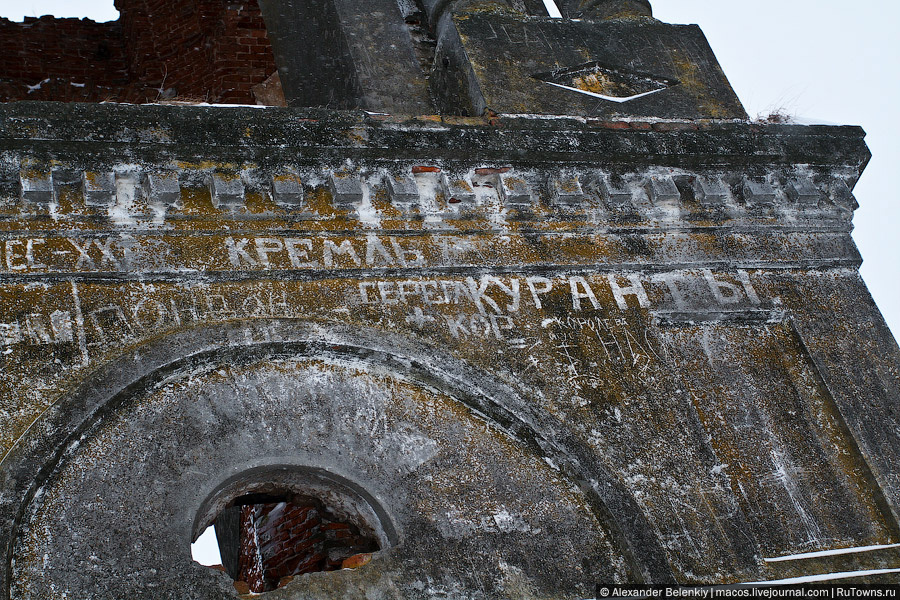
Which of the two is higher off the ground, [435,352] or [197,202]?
[197,202]

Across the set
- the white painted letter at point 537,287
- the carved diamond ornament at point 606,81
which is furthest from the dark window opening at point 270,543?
the carved diamond ornament at point 606,81

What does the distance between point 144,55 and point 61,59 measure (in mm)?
1067

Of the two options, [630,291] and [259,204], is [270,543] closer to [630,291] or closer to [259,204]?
[259,204]

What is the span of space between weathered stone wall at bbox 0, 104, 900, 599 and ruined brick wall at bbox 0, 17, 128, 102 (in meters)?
5.06

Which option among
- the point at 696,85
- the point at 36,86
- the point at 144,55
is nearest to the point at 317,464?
the point at 696,85

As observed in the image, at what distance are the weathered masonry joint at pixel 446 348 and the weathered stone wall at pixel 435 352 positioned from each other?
15 mm

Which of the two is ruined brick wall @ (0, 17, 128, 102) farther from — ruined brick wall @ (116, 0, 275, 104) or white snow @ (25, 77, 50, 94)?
ruined brick wall @ (116, 0, 275, 104)

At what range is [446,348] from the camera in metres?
4.85

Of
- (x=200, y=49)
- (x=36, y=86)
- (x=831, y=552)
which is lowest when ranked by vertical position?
(x=831, y=552)

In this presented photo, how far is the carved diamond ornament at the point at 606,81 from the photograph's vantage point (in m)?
6.25

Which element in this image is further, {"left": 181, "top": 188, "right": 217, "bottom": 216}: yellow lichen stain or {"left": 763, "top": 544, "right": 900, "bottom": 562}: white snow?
{"left": 181, "top": 188, "right": 217, "bottom": 216}: yellow lichen stain

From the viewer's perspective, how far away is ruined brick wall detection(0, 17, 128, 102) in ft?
31.0

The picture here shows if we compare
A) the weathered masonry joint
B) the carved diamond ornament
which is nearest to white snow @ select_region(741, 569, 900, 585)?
the weathered masonry joint

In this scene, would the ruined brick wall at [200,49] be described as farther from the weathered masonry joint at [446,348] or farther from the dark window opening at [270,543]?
the dark window opening at [270,543]
